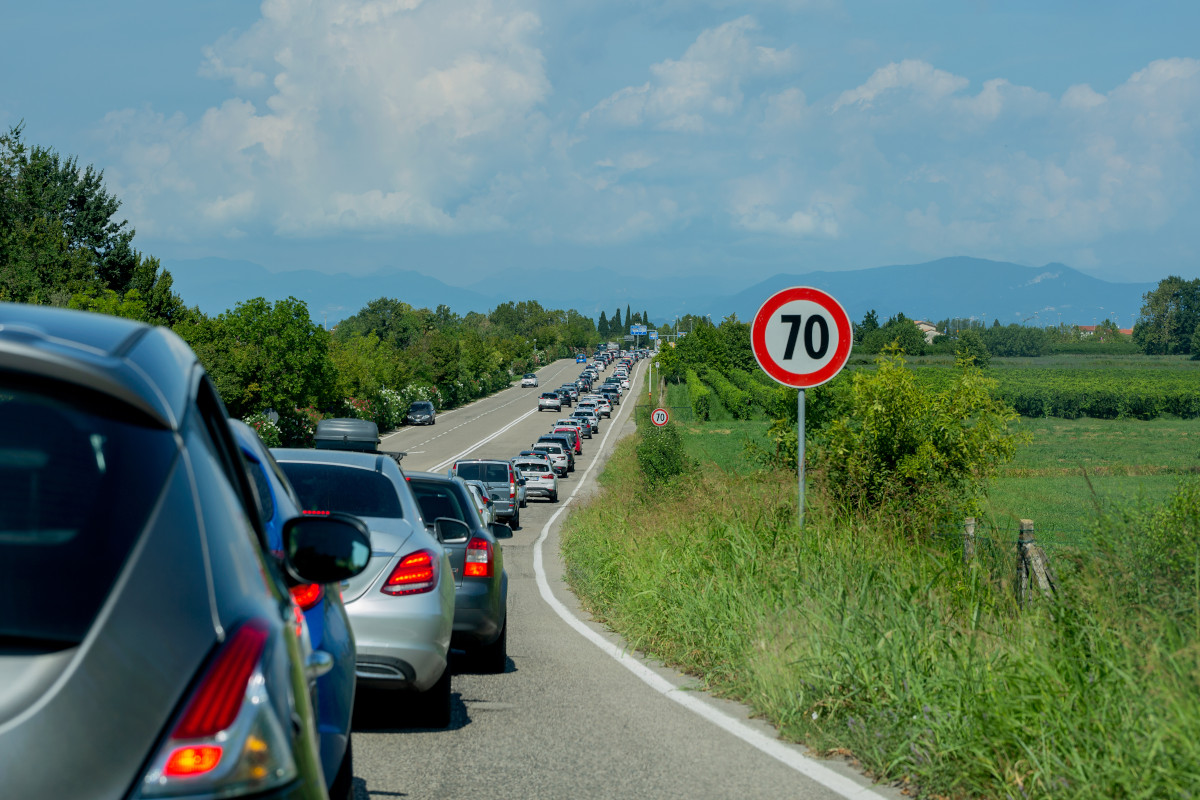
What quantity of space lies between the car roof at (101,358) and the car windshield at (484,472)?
99.7ft

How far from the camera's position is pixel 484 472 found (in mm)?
33469

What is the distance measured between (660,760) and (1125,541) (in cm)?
276

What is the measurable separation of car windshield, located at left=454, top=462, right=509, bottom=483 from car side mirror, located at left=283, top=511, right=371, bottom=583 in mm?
29407

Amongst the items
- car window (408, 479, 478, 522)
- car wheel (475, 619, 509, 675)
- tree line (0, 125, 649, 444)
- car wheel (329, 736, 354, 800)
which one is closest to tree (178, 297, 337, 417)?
tree line (0, 125, 649, 444)

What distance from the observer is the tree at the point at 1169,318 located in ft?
312

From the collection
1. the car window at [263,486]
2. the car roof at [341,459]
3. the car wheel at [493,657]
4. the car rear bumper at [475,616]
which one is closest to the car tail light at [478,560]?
the car rear bumper at [475,616]

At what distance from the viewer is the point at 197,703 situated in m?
1.92

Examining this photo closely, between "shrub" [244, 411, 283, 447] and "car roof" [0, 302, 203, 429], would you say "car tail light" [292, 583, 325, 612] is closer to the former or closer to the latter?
"car roof" [0, 302, 203, 429]

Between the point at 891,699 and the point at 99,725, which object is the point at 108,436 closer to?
the point at 99,725

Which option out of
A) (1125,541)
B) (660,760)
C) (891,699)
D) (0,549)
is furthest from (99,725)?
(1125,541)

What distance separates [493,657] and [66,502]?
708 cm

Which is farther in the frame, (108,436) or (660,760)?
(660,760)

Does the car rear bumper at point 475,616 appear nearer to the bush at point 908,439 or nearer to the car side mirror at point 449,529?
the car side mirror at point 449,529

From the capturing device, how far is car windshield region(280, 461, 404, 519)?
7.39 meters
